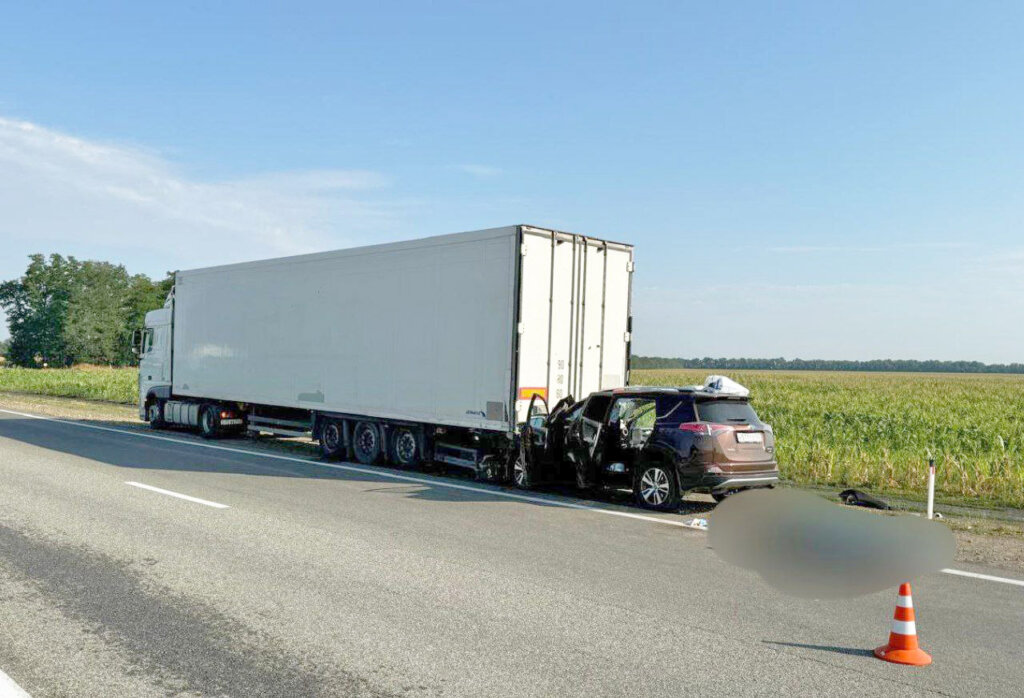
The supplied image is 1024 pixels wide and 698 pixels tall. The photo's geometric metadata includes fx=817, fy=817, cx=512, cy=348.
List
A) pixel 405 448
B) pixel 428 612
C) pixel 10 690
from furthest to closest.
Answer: pixel 405 448, pixel 428 612, pixel 10 690

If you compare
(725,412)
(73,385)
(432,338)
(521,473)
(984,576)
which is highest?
(432,338)

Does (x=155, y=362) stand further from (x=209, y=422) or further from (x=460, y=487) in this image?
(x=460, y=487)

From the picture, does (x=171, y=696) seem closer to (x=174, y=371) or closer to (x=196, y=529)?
(x=196, y=529)

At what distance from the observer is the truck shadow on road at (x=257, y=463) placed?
11602 millimetres

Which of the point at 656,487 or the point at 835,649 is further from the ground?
the point at 656,487

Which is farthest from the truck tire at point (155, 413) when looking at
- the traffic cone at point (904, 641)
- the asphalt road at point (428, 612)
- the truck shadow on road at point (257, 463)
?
the traffic cone at point (904, 641)

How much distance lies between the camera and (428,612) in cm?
571

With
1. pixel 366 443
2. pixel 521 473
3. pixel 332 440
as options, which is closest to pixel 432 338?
pixel 521 473

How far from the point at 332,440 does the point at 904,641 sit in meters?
12.7

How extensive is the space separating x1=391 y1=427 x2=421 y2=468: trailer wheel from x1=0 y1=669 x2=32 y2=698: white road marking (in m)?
→ 9.97

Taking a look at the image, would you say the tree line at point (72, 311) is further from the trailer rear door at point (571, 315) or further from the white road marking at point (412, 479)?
the trailer rear door at point (571, 315)

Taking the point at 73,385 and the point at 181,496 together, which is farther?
the point at 73,385

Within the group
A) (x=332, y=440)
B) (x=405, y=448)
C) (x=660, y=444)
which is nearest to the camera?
(x=660, y=444)

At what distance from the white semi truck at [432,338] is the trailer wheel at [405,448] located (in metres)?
0.03
